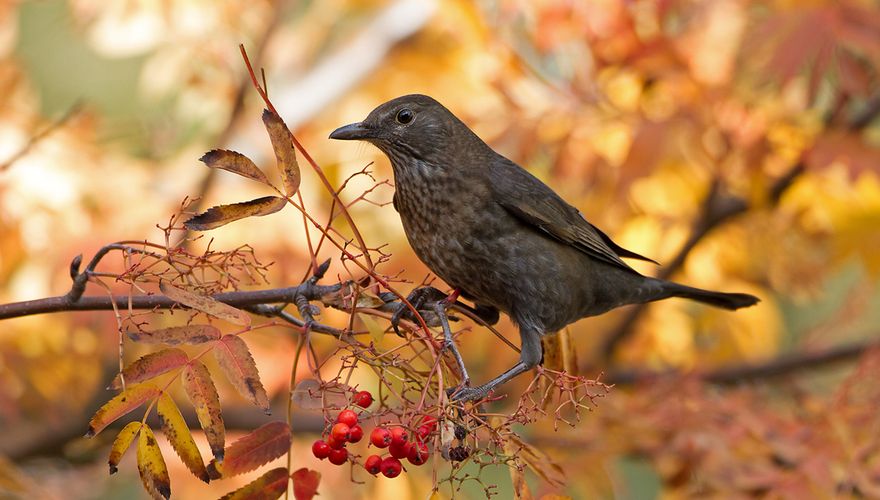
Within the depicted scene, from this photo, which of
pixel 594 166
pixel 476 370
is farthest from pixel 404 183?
pixel 476 370

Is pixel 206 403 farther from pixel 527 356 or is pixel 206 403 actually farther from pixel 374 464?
pixel 527 356

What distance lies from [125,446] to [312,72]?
4.16 m

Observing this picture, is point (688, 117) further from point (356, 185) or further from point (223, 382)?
point (223, 382)

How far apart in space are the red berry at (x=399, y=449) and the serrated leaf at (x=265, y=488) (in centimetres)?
23

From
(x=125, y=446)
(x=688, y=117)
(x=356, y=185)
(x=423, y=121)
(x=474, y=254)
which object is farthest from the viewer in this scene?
(x=356, y=185)

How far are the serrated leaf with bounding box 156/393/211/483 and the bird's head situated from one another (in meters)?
1.50

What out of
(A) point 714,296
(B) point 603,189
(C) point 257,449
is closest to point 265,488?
(C) point 257,449

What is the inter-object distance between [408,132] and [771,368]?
226 cm

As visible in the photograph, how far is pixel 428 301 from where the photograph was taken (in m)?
2.87

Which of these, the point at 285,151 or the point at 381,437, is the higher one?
the point at 285,151

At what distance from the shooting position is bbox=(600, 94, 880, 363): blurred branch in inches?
173

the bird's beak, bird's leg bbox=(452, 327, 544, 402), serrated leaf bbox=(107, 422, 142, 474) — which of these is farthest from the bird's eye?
serrated leaf bbox=(107, 422, 142, 474)

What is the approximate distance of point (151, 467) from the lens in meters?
1.89

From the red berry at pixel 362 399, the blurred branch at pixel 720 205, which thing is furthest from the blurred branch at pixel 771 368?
the red berry at pixel 362 399
